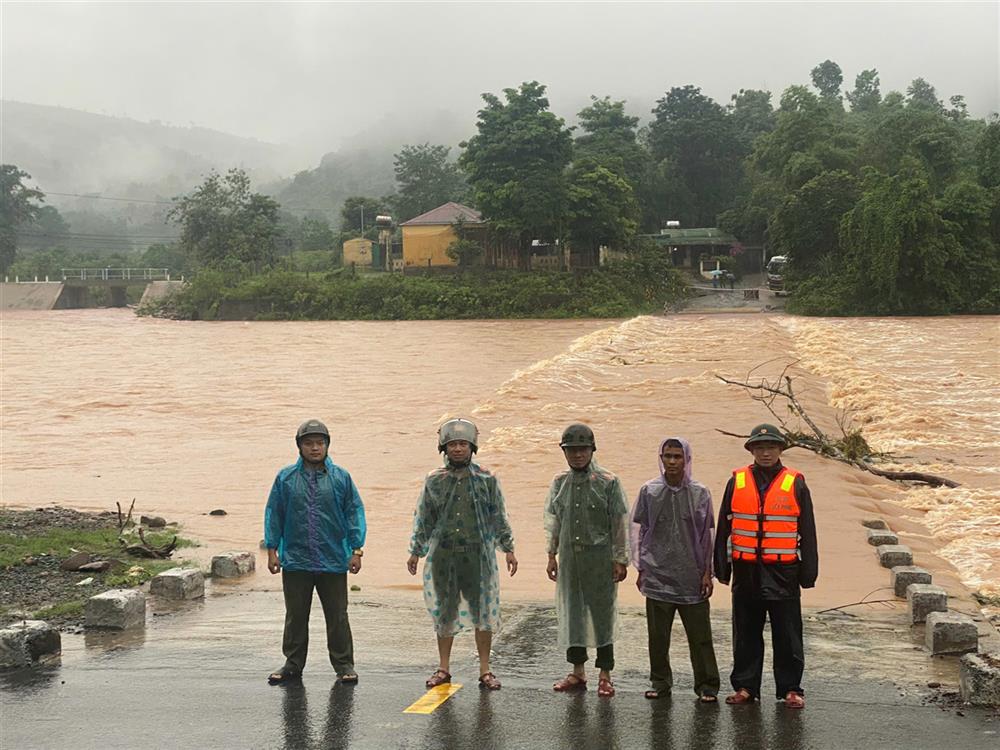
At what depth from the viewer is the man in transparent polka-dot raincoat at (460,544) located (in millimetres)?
6277

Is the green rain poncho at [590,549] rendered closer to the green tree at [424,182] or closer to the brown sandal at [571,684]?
the brown sandal at [571,684]

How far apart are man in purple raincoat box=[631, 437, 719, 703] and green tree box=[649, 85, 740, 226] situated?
250 feet

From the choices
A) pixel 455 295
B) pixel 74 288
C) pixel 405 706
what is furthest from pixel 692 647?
pixel 74 288

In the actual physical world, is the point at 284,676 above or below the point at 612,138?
below

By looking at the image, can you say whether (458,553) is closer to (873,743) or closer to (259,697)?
(259,697)

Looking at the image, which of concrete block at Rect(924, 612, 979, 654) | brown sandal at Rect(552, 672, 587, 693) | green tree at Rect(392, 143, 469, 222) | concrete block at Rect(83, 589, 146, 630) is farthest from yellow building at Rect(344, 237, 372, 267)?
brown sandal at Rect(552, 672, 587, 693)

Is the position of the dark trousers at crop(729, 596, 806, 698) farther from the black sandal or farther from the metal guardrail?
the metal guardrail

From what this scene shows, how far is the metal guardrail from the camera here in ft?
283

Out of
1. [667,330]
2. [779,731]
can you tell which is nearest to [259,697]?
[779,731]

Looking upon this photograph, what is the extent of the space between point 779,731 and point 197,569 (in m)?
5.02

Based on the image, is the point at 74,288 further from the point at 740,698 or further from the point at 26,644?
the point at 740,698

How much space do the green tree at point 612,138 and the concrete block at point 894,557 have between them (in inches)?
2611

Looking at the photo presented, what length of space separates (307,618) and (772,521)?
8.65 feet

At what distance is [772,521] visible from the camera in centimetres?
585
